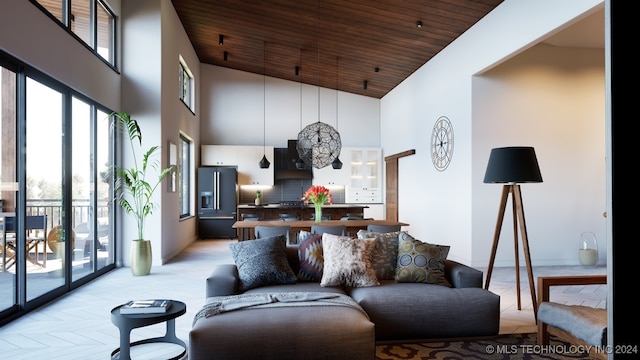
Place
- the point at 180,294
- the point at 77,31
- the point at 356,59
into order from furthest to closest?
1. the point at 356,59
2. the point at 77,31
3. the point at 180,294

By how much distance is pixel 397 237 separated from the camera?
390 cm

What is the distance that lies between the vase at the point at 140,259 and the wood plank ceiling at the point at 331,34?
3987mm

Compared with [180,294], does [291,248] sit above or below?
above

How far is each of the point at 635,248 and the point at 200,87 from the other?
1075 centimetres

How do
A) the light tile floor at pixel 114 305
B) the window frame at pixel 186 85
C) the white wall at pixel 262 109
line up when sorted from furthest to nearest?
1. the white wall at pixel 262 109
2. the window frame at pixel 186 85
3. the light tile floor at pixel 114 305

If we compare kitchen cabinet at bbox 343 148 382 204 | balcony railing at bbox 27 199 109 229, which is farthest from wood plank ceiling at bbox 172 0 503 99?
balcony railing at bbox 27 199 109 229

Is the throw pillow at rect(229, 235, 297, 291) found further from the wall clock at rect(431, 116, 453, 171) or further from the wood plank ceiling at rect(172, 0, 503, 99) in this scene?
the wall clock at rect(431, 116, 453, 171)

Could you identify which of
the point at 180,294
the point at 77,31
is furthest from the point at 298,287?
the point at 77,31

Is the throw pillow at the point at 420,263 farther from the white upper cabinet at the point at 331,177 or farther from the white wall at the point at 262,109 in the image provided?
the white wall at the point at 262,109

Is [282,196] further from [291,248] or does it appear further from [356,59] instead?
[291,248]

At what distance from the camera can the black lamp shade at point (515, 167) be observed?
3.73 m

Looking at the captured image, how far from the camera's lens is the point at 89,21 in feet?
17.8

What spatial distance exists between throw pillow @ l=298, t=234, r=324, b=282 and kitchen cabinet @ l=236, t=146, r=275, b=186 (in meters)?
6.70

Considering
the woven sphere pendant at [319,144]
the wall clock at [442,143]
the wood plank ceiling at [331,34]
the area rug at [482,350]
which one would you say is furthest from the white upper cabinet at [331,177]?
the area rug at [482,350]
